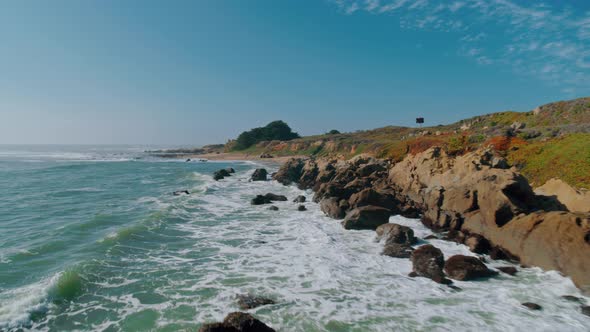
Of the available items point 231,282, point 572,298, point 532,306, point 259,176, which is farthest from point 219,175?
point 572,298

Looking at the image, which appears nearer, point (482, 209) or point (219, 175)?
point (482, 209)

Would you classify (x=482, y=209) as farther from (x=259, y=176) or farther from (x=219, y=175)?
(x=219, y=175)

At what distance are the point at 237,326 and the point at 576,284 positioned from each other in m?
12.2

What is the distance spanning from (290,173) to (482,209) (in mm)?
33634

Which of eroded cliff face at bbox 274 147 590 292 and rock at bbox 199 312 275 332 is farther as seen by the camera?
eroded cliff face at bbox 274 147 590 292

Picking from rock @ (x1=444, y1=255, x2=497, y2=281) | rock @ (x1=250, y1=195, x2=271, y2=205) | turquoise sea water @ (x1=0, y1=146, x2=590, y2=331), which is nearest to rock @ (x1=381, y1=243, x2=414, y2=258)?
turquoise sea water @ (x1=0, y1=146, x2=590, y2=331)

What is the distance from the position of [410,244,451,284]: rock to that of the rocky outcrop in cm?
919

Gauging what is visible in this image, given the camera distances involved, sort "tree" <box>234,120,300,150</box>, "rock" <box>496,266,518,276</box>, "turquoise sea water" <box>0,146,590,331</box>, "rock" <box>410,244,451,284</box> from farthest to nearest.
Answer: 1. "tree" <box>234,120,300,150</box>
2. "rock" <box>496,266,518,276</box>
3. "rock" <box>410,244,451,284</box>
4. "turquoise sea water" <box>0,146,590,331</box>

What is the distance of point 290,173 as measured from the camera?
49562 mm

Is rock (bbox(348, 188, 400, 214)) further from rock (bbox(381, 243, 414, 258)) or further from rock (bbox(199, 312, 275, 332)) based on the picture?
rock (bbox(199, 312, 275, 332))

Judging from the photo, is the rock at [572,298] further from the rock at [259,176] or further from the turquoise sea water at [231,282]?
the rock at [259,176]

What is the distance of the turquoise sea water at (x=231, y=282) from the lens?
10328 millimetres

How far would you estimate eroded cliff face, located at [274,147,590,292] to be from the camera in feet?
42.8

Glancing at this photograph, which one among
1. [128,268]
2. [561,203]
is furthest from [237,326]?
[561,203]
